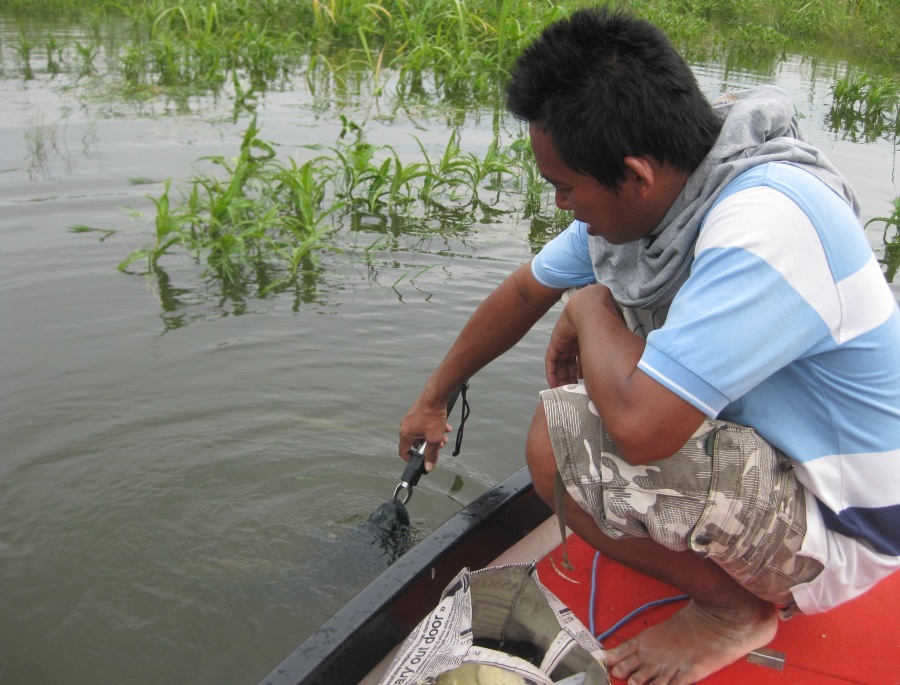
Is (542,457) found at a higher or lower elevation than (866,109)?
lower

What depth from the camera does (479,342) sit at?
226cm

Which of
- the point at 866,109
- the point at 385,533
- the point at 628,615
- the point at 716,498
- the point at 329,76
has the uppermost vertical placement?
the point at 329,76

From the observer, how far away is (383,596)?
1.76m

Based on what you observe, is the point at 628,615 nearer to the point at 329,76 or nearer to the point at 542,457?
the point at 542,457

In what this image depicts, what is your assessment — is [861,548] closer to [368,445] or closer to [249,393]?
[368,445]

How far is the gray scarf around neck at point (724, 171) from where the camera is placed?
5.04ft

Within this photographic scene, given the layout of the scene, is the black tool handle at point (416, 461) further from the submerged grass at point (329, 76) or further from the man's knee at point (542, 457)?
the submerged grass at point (329, 76)

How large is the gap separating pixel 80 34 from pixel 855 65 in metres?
9.34

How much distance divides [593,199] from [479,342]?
2.34 ft

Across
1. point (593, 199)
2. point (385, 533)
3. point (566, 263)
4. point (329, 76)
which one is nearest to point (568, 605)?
point (385, 533)

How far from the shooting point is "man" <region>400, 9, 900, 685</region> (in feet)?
4.65

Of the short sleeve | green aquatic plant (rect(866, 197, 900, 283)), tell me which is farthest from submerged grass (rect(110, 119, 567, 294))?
the short sleeve

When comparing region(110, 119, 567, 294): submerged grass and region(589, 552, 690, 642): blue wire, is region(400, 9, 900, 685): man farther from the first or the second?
region(110, 119, 567, 294): submerged grass

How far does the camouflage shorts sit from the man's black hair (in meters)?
0.52
